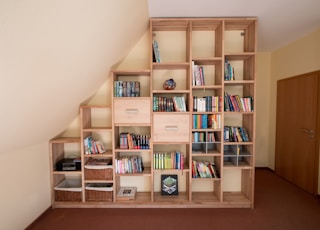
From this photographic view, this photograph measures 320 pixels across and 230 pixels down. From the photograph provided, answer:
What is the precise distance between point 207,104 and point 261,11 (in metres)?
1.27

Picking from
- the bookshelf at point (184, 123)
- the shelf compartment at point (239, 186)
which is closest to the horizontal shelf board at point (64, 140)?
the bookshelf at point (184, 123)

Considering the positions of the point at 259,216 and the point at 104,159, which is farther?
the point at 104,159

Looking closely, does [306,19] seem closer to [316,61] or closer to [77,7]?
[316,61]

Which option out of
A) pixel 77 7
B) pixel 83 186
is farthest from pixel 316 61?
pixel 83 186

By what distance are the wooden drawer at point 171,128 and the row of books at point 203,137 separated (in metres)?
0.10

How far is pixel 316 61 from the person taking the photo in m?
2.30

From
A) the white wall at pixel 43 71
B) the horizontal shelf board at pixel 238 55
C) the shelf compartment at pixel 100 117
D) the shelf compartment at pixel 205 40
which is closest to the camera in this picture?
the white wall at pixel 43 71

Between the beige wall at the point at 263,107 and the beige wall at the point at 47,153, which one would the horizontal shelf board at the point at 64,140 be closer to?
the beige wall at the point at 47,153

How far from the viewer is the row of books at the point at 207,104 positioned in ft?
6.69

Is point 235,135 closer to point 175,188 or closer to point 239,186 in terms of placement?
point 239,186

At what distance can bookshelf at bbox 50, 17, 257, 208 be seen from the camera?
2.02 meters

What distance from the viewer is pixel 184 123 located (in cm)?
203

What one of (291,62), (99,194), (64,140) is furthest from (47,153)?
(291,62)

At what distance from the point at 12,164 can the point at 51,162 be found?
1.61 ft
